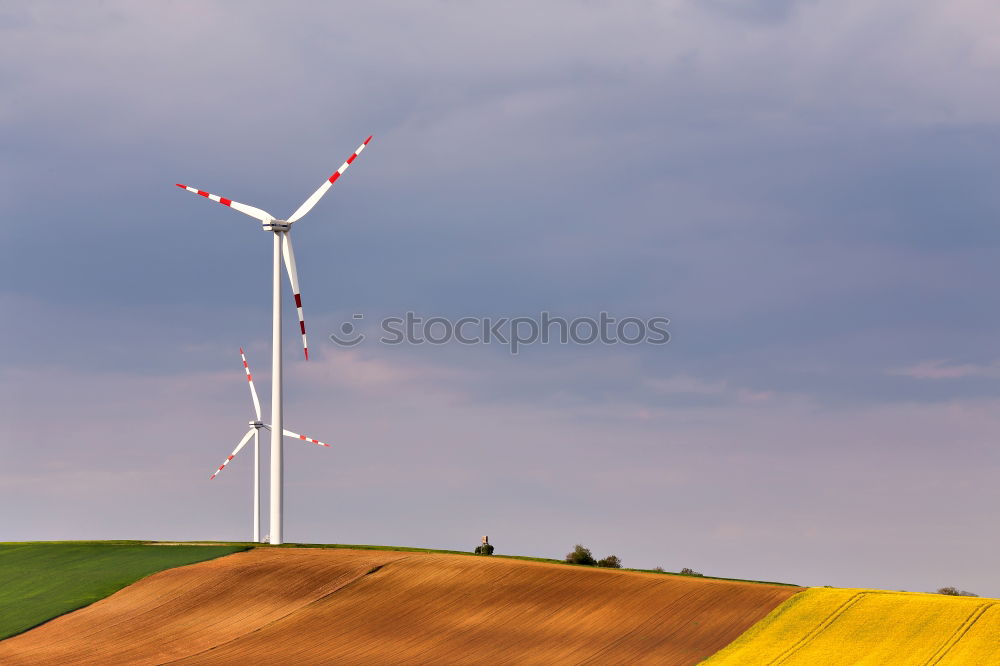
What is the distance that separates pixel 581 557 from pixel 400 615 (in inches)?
635

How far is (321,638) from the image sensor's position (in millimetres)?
49844

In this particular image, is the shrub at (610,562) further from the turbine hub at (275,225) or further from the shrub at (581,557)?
the turbine hub at (275,225)

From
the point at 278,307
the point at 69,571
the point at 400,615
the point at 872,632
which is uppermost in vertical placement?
the point at 278,307

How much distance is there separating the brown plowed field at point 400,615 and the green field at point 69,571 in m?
1.97

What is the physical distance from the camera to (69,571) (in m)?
68.3

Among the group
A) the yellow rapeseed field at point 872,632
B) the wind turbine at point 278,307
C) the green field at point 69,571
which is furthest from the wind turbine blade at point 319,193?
the yellow rapeseed field at point 872,632

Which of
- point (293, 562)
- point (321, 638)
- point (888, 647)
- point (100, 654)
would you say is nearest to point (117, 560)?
point (293, 562)

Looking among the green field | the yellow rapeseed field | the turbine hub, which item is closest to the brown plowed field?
the yellow rapeseed field

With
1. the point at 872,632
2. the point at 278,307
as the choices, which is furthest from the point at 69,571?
the point at 872,632

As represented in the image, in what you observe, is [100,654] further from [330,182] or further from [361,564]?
[330,182]

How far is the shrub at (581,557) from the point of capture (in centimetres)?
6600

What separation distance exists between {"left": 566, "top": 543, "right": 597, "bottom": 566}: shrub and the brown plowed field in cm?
416

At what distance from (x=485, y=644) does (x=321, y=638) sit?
7601mm

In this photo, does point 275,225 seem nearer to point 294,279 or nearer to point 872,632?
point 294,279
